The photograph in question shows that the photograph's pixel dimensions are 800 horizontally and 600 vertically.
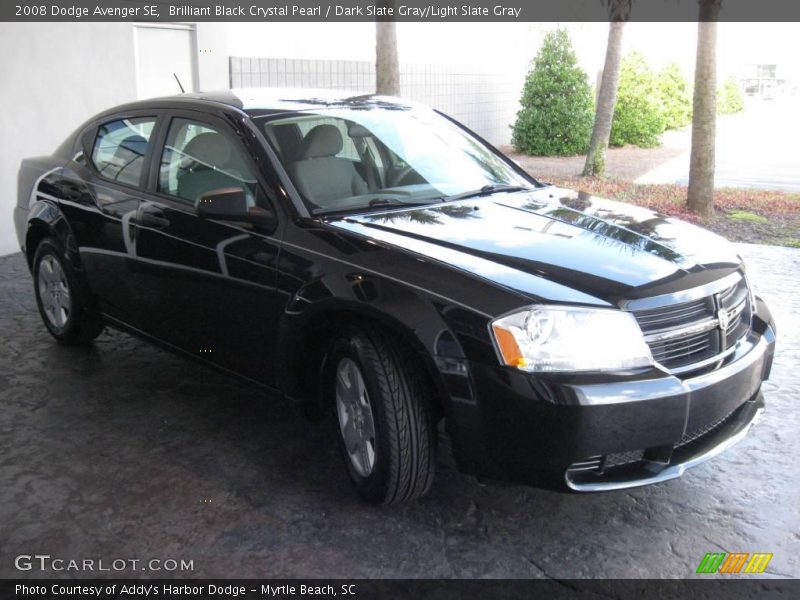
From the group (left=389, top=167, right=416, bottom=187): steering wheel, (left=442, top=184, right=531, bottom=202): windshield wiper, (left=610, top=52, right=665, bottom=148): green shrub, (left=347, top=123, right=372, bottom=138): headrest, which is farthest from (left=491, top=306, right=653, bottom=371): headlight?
(left=610, top=52, right=665, bottom=148): green shrub

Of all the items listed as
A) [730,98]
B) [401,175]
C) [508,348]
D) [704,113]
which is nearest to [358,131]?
[401,175]

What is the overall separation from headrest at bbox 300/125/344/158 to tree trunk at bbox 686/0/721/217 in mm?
6973

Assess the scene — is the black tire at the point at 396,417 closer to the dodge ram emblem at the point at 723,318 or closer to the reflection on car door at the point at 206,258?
the reflection on car door at the point at 206,258

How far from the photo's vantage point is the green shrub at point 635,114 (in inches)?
811

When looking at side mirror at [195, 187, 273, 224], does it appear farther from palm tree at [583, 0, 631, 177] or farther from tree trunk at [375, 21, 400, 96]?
palm tree at [583, 0, 631, 177]

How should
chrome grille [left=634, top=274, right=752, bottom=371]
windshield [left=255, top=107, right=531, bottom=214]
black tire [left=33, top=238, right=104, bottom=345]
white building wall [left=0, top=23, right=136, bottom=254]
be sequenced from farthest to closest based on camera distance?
white building wall [left=0, top=23, right=136, bottom=254]
black tire [left=33, top=238, right=104, bottom=345]
windshield [left=255, top=107, right=531, bottom=214]
chrome grille [left=634, top=274, right=752, bottom=371]

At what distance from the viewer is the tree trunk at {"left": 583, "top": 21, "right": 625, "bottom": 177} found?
46.8 feet

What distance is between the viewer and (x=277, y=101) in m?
4.59

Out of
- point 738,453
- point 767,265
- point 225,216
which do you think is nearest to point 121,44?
point 225,216

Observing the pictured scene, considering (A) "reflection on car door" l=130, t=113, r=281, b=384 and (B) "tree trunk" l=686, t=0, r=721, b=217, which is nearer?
(A) "reflection on car door" l=130, t=113, r=281, b=384

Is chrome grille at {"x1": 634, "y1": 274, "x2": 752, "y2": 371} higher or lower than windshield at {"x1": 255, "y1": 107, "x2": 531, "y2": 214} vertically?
lower

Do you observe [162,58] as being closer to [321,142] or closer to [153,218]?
[153,218]

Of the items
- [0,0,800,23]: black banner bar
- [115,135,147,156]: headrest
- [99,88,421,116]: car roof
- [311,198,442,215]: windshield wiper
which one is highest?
[0,0,800,23]: black banner bar

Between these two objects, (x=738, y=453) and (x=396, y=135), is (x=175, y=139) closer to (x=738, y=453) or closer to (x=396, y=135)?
(x=396, y=135)
